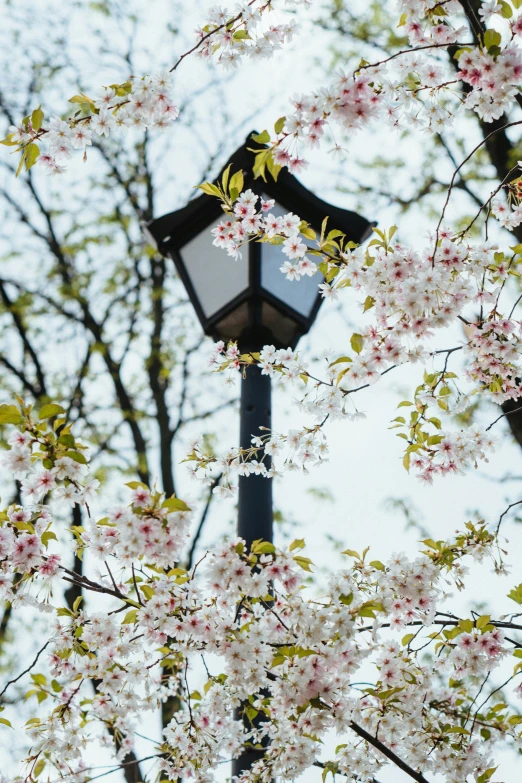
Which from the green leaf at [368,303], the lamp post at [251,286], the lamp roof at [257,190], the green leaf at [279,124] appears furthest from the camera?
the lamp roof at [257,190]

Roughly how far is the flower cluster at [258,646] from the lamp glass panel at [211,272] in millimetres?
1063

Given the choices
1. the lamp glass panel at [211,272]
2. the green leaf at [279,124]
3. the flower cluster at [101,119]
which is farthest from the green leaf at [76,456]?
the lamp glass panel at [211,272]

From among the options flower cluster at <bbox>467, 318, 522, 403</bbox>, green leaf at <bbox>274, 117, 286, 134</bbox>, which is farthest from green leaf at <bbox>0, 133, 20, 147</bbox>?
flower cluster at <bbox>467, 318, 522, 403</bbox>

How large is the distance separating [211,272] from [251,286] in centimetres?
29

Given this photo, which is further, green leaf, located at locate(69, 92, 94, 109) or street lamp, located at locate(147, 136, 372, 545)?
street lamp, located at locate(147, 136, 372, 545)

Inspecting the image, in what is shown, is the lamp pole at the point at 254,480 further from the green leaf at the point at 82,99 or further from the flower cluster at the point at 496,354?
the green leaf at the point at 82,99

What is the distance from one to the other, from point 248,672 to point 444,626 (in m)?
0.79

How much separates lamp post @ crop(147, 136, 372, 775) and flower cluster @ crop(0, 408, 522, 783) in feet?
1.37

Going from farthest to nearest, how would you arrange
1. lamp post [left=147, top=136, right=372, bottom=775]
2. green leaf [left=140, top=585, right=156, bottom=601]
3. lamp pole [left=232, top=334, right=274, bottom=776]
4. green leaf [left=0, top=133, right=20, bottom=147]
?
1. lamp post [left=147, top=136, right=372, bottom=775]
2. lamp pole [left=232, top=334, right=274, bottom=776]
3. green leaf [left=140, top=585, right=156, bottom=601]
4. green leaf [left=0, top=133, right=20, bottom=147]

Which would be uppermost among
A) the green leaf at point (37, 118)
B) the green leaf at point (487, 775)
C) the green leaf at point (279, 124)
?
the green leaf at point (37, 118)

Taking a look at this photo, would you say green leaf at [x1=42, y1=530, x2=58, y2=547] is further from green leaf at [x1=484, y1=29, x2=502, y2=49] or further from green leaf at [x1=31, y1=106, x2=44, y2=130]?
green leaf at [x1=484, y1=29, x2=502, y2=49]

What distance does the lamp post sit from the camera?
2600mm

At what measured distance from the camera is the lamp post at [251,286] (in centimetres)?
260

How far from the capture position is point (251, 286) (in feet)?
8.56
